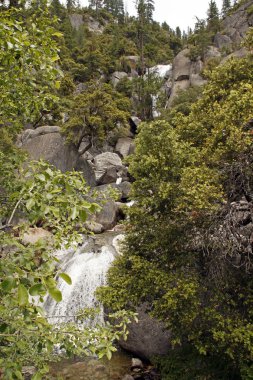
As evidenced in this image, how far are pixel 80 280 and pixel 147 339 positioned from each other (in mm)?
5673

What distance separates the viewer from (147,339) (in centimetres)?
1273

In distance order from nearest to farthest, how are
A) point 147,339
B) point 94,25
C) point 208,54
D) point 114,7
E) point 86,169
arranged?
1. point 147,339
2. point 86,169
3. point 208,54
4. point 94,25
5. point 114,7

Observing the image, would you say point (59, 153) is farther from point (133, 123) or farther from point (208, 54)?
point (208, 54)

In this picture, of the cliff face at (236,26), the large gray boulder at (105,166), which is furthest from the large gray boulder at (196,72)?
the large gray boulder at (105,166)

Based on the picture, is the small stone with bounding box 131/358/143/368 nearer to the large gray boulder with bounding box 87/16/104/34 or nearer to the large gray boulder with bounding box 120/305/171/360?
the large gray boulder with bounding box 120/305/171/360

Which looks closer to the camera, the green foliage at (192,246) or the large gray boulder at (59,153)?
the green foliage at (192,246)

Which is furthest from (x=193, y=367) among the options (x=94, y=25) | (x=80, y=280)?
(x=94, y=25)

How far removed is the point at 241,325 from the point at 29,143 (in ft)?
94.5

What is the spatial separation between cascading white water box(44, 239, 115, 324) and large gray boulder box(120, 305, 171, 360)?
2.33m

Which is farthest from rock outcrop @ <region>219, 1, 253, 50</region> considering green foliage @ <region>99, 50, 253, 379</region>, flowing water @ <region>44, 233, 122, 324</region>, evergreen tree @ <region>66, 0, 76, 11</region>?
green foliage @ <region>99, 50, 253, 379</region>

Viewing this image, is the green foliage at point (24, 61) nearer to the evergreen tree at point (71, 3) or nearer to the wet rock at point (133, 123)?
the wet rock at point (133, 123)

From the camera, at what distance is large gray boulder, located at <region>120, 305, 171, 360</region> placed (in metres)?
12.5

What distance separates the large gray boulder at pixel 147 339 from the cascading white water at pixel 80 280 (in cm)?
233

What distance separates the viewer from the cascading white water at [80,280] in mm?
15895
